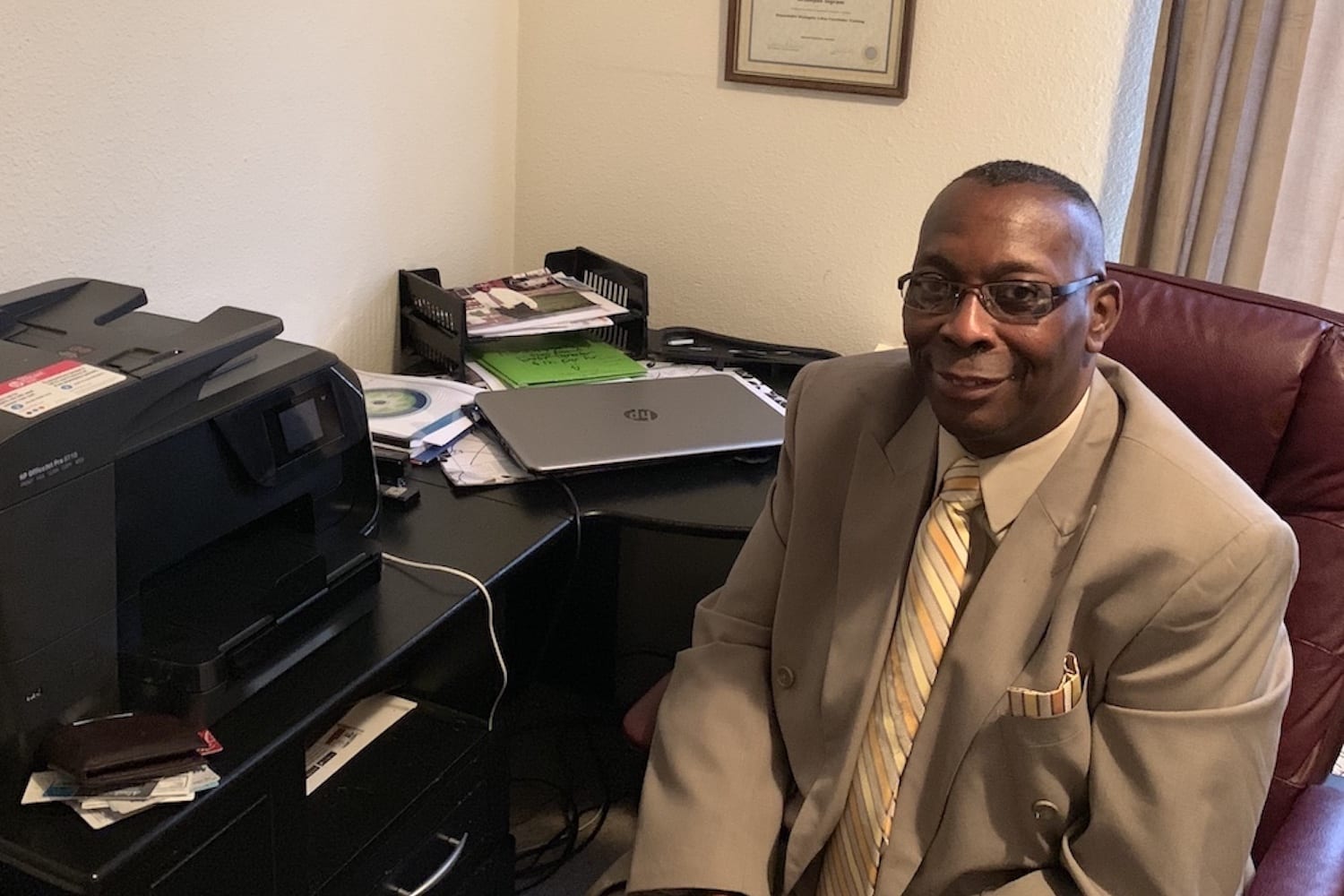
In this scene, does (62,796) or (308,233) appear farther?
(308,233)

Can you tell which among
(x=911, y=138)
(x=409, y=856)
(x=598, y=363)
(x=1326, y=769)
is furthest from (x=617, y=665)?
(x=1326, y=769)

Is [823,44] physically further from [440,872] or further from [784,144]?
[440,872]

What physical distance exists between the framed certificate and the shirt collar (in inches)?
40.7

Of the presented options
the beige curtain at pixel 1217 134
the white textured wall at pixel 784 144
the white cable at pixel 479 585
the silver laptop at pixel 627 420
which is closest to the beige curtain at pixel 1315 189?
the beige curtain at pixel 1217 134

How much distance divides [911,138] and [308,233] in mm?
1004

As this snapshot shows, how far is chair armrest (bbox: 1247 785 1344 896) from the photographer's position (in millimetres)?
1064

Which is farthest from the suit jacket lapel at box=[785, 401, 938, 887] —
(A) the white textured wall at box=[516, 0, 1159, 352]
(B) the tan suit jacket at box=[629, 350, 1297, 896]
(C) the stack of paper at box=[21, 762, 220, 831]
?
(A) the white textured wall at box=[516, 0, 1159, 352]

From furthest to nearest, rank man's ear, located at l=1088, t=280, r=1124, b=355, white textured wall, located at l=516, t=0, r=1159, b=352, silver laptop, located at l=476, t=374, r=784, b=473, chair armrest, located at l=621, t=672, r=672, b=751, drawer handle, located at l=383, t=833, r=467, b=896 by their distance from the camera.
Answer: white textured wall, located at l=516, t=0, r=1159, b=352, silver laptop, located at l=476, t=374, r=784, b=473, drawer handle, located at l=383, t=833, r=467, b=896, chair armrest, located at l=621, t=672, r=672, b=751, man's ear, located at l=1088, t=280, r=1124, b=355

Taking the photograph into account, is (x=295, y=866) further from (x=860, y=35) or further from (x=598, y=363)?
(x=860, y=35)

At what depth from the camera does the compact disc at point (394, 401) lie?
1.70 meters

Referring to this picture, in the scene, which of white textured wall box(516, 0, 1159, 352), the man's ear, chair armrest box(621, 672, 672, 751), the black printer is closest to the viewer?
the black printer

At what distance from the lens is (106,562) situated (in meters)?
1.01

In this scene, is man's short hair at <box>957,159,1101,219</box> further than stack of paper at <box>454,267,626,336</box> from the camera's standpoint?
No

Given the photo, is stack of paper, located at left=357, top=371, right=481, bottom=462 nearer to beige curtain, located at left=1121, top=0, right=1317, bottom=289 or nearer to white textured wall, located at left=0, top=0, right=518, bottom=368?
white textured wall, located at left=0, top=0, right=518, bottom=368
